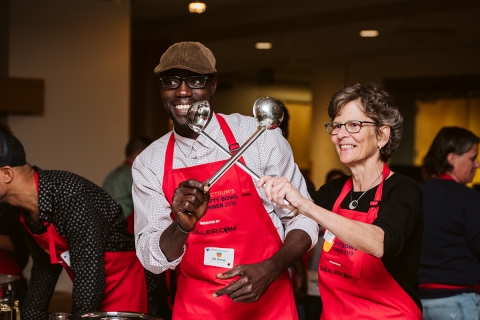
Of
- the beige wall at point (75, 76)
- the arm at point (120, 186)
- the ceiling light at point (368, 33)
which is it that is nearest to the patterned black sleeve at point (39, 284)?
the arm at point (120, 186)

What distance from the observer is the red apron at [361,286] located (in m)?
1.62

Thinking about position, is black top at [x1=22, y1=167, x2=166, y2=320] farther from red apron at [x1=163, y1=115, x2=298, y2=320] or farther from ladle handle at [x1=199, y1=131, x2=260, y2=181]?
ladle handle at [x1=199, y1=131, x2=260, y2=181]

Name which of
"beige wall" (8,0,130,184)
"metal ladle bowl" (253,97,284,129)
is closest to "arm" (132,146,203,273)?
"metal ladle bowl" (253,97,284,129)

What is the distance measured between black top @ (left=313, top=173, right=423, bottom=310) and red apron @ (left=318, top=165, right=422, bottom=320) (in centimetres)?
2

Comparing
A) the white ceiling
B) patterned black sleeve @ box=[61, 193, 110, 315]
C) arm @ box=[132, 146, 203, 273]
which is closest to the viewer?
arm @ box=[132, 146, 203, 273]

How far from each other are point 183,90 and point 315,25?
4255mm

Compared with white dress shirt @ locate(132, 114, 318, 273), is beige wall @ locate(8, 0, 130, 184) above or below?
above

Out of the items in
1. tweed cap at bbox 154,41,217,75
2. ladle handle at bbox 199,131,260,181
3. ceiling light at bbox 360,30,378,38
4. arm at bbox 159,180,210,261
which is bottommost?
arm at bbox 159,180,210,261

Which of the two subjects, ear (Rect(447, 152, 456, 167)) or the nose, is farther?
ear (Rect(447, 152, 456, 167))

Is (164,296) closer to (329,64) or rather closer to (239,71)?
(329,64)

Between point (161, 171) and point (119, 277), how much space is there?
44 cm

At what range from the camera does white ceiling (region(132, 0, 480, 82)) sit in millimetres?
5387

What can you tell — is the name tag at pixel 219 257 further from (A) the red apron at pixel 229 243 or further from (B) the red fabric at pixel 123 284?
(B) the red fabric at pixel 123 284

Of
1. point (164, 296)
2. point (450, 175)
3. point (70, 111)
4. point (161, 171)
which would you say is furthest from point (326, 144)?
point (161, 171)
